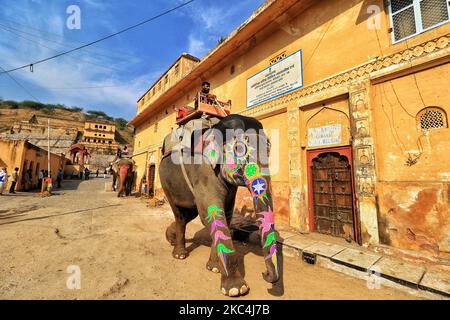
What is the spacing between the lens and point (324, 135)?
229 inches

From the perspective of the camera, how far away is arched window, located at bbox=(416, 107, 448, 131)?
397 centimetres

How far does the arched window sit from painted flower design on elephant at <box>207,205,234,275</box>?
14.7ft

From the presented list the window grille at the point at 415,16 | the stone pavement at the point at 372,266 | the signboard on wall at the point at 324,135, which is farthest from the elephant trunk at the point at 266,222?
the window grille at the point at 415,16

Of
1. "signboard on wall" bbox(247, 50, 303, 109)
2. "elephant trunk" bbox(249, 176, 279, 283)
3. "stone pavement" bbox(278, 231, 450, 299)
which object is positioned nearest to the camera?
"elephant trunk" bbox(249, 176, 279, 283)

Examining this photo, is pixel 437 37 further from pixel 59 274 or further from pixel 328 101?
pixel 59 274

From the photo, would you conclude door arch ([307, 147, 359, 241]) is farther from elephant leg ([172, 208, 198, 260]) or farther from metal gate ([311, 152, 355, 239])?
elephant leg ([172, 208, 198, 260])

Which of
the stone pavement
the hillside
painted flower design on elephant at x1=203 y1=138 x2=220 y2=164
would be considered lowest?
the stone pavement

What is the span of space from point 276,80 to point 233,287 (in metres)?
6.64

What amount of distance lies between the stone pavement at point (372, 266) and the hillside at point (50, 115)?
194 feet

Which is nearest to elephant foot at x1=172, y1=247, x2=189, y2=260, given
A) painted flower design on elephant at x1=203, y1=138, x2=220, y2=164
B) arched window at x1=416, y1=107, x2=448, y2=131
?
painted flower design on elephant at x1=203, y1=138, x2=220, y2=164

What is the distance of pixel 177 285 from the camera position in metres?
2.95

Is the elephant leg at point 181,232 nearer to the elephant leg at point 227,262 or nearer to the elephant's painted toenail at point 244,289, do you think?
the elephant leg at point 227,262

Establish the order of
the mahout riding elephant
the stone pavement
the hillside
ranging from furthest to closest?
1. the hillside
2. the stone pavement
3. the mahout riding elephant

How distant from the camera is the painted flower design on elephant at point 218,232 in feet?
8.68
